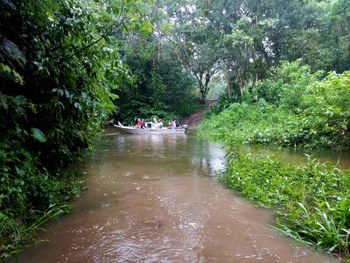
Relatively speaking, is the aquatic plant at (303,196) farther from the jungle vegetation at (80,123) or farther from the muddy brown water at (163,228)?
the muddy brown water at (163,228)

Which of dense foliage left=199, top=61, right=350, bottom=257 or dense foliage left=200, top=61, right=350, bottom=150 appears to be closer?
dense foliage left=199, top=61, right=350, bottom=257

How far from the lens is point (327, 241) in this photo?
2752mm

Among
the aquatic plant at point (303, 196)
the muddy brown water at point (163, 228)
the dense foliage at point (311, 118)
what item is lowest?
the muddy brown water at point (163, 228)

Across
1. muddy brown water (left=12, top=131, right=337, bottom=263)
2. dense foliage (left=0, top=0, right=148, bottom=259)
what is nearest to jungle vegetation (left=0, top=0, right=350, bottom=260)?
dense foliage (left=0, top=0, right=148, bottom=259)

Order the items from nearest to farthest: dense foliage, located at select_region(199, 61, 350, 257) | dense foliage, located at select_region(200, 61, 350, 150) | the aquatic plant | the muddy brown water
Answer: the muddy brown water < the aquatic plant < dense foliage, located at select_region(199, 61, 350, 257) < dense foliage, located at select_region(200, 61, 350, 150)

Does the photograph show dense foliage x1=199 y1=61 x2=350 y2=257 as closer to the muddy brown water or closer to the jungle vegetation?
the jungle vegetation

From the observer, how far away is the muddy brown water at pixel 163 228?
269 centimetres

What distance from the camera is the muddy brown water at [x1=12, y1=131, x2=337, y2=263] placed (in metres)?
2.69

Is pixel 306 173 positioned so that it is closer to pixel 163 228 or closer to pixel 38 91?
pixel 163 228

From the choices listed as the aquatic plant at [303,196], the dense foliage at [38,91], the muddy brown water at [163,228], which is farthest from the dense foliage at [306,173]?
the dense foliage at [38,91]

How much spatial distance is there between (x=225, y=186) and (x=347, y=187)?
2.03 meters

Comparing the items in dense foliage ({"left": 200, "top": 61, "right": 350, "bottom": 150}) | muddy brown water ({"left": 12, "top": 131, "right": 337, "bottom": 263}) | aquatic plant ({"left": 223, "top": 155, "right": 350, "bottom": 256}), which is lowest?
muddy brown water ({"left": 12, "top": 131, "right": 337, "bottom": 263})

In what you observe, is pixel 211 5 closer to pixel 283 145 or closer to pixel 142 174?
pixel 283 145

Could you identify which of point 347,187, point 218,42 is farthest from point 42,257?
point 218,42
